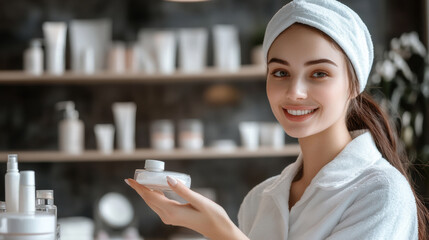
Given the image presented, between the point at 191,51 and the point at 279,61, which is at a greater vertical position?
the point at 191,51

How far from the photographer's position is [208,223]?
1160 mm

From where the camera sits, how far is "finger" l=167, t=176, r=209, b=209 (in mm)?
1120

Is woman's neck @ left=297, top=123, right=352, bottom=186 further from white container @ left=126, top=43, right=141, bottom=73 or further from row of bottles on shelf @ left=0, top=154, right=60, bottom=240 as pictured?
white container @ left=126, top=43, right=141, bottom=73

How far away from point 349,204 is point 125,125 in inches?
96.7

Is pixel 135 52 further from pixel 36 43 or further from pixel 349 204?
pixel 349 204

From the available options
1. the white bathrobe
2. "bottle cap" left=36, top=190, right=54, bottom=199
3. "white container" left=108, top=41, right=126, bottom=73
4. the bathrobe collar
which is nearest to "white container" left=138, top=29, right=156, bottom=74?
"white container" left=108, top=41, right=126, bottom=73

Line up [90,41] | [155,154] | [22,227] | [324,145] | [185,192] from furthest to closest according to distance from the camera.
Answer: [90,41]
[155,154]
[324,145]
[185,192]
[22,227]

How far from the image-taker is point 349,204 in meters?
1.27

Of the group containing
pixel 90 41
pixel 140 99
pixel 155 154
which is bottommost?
pixel 155 154

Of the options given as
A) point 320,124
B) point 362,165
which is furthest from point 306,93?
point 362,165

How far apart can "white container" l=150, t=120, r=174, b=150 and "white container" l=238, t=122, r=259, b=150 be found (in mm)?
404

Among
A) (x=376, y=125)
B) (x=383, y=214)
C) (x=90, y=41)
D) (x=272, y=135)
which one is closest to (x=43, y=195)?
(x=383, y=214)

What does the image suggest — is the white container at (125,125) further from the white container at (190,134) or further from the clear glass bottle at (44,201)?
the clear glass bottle at (44,201)

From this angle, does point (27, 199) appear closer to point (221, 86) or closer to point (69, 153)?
point (69, 153)
